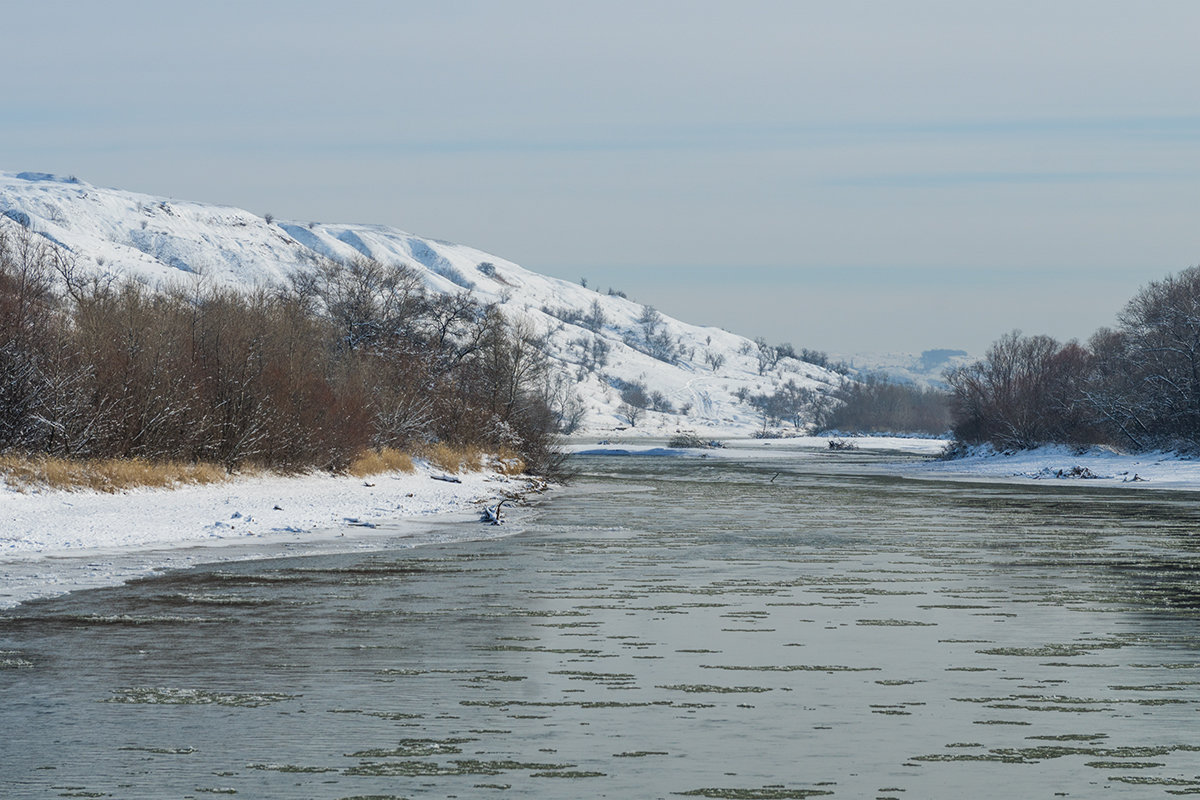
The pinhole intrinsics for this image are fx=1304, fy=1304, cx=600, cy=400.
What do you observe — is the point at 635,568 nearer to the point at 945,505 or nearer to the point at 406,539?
the point at 406,539

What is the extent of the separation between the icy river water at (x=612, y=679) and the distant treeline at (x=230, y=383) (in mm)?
15621

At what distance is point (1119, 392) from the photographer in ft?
299

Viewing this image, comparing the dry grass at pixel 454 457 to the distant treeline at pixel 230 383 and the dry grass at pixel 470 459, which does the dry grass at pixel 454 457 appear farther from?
the distant treeline at pixel 230 383

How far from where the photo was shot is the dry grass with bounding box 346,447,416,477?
170 ft

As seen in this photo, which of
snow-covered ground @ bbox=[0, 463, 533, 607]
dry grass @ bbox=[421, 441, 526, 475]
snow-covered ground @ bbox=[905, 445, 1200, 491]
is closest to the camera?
snow-covered ground @ bbox=[0, 463, 533, 607]

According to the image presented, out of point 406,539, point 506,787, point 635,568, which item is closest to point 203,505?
point 406,539

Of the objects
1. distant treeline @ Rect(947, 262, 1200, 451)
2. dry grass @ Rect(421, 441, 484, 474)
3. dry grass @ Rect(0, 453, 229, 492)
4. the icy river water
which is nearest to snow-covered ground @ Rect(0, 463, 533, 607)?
dry grass @ Rect(0, 453, 229, 492)

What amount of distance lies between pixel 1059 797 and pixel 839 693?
12.8ft

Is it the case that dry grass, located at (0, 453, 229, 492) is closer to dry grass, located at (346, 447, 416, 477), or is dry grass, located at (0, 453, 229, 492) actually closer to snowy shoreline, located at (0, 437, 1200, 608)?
snowy shoreline, located at (0, 437, 1200, 608)

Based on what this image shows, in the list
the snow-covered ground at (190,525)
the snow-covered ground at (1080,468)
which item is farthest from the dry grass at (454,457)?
the snow-covered ground at (1080,468)

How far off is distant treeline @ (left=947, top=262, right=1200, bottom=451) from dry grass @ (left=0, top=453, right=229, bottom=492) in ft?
215

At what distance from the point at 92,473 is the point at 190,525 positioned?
17.6 ft

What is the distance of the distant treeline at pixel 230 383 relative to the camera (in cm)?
3850

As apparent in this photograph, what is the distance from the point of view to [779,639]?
16562 millimetres
